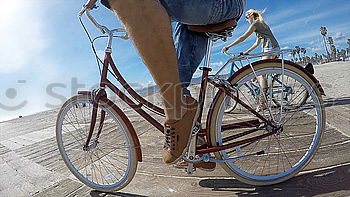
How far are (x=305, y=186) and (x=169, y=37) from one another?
1.15 meters

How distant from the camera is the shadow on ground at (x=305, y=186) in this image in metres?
1.27

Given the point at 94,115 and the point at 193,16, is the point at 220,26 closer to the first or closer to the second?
the point at 193,16

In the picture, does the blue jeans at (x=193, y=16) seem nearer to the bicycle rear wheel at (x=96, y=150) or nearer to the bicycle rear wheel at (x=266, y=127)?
the bicycle rear wheel at (x=266, y=127)

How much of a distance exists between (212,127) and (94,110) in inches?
32.9

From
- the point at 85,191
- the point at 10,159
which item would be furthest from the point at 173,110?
the point at 10,159

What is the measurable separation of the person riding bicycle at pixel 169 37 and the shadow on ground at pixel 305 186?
1.51 feet

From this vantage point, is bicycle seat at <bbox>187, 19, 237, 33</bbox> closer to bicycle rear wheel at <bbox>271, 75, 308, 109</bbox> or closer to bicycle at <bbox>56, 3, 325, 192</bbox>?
bicycle at <bbox>56, 3, 325, 192</bbox>

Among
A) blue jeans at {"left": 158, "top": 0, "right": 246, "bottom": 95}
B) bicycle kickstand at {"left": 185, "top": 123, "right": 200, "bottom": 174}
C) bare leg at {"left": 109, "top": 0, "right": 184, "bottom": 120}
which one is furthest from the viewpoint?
bicycle kickstand at {"left": 185, "top": 123, "right": 200, "bottom": 174}

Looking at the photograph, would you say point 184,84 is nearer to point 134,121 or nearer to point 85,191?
point 85,191

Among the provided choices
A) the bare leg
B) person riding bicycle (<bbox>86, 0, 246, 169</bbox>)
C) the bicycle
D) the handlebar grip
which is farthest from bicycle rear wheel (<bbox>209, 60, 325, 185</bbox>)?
the handlebar grip

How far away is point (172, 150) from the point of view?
1265 mm

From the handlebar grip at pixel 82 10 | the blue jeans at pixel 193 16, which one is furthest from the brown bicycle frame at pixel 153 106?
the handlebar grip at pixel 82 10

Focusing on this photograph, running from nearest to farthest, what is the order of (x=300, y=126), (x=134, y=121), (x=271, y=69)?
(x=271, y=69) → (x=300, y=126) → (x=134, y=121)

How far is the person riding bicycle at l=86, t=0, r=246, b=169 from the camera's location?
990 millimetres
